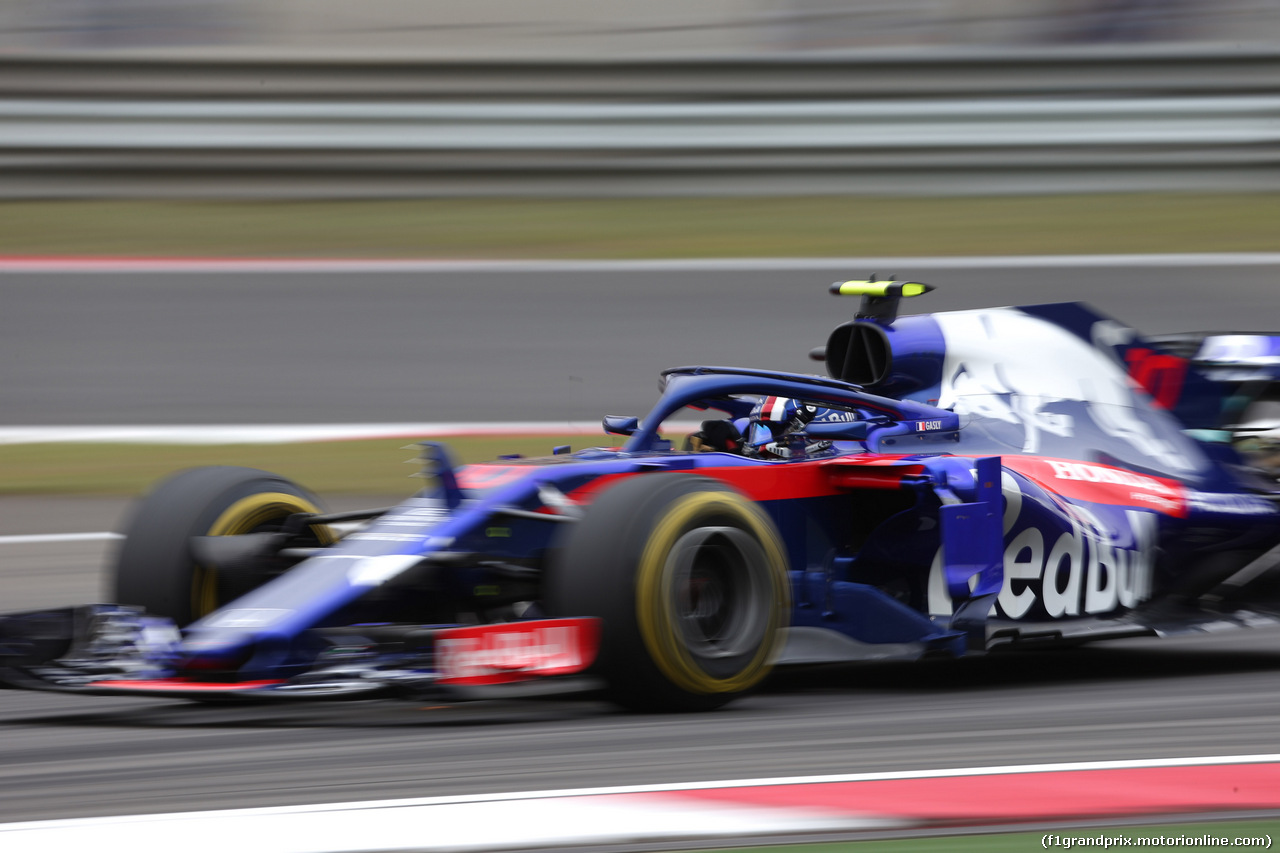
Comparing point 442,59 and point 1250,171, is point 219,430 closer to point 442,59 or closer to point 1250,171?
point 442,59

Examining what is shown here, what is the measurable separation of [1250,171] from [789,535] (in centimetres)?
1037

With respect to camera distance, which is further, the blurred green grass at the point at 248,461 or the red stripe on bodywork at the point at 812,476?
the blurred green grass at the point at 248,461

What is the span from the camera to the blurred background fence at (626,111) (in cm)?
1365

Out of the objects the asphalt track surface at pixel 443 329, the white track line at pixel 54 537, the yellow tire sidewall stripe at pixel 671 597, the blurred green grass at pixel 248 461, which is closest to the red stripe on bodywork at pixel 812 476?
the yellow tire sidewall stripe at pixel 671 597

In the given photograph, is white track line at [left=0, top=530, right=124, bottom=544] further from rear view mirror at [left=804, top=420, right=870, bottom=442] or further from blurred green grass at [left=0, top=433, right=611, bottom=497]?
rear view mirror at [left=804, top=420, right=870, bottom=442]

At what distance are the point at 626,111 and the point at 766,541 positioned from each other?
31.5 ft

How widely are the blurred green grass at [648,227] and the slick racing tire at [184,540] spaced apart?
828cm

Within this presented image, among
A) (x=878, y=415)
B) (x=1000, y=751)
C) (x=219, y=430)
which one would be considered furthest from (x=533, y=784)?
(x=219, y=430)

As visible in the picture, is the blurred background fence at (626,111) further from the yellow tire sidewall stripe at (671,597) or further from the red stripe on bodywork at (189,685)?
the red stripe on bodywork at (189,685)

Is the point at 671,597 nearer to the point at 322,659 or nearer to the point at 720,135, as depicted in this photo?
the point at 322,659

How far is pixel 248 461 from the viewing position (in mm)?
10102

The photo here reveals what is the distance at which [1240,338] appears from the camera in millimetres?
7117

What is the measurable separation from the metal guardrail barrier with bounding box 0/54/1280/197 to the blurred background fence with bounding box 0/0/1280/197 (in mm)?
18

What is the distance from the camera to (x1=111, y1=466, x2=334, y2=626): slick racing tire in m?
5.22
